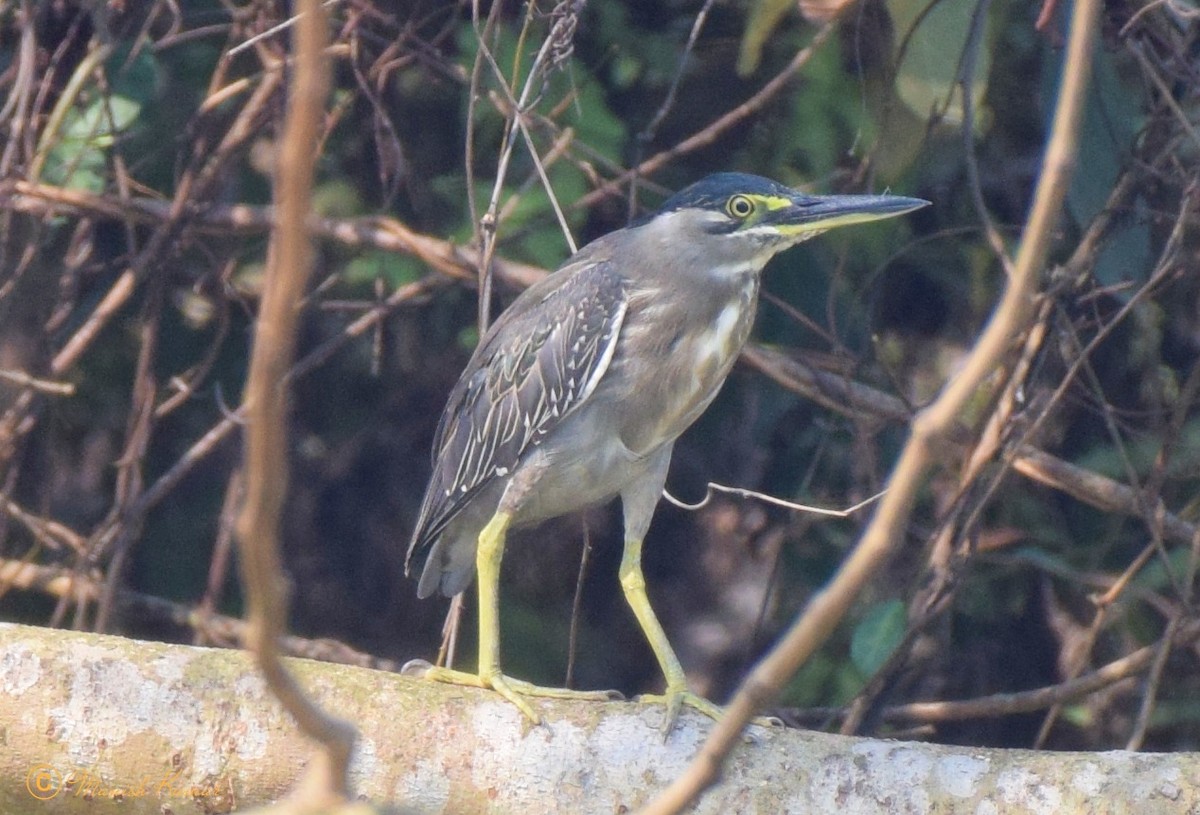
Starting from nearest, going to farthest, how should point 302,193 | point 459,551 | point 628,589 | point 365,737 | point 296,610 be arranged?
point 302,193 < point 365,737 < point 628,589 < point 459,551 < point 296,610

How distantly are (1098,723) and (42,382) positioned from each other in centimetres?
277

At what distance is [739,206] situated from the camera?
2.96 m

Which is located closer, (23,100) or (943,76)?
(943,76)

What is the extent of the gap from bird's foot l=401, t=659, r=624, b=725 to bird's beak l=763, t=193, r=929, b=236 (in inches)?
37.8

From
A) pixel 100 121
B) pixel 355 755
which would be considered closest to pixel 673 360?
pixel 355 755

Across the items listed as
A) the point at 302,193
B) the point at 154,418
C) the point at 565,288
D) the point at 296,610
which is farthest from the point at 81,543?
the point at 302,193

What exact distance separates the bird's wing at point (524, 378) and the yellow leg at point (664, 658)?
0.32 metres

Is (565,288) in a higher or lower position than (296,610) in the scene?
higher

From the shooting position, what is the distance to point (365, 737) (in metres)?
2.27

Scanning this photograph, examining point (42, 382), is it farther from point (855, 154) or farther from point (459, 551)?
point (855, 154)

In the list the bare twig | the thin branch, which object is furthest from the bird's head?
the bare twig

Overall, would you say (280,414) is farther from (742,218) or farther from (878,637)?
(878,637)

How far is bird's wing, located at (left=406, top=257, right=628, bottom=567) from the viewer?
2943 mm

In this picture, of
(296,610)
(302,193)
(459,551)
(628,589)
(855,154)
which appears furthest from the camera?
(296,610)
